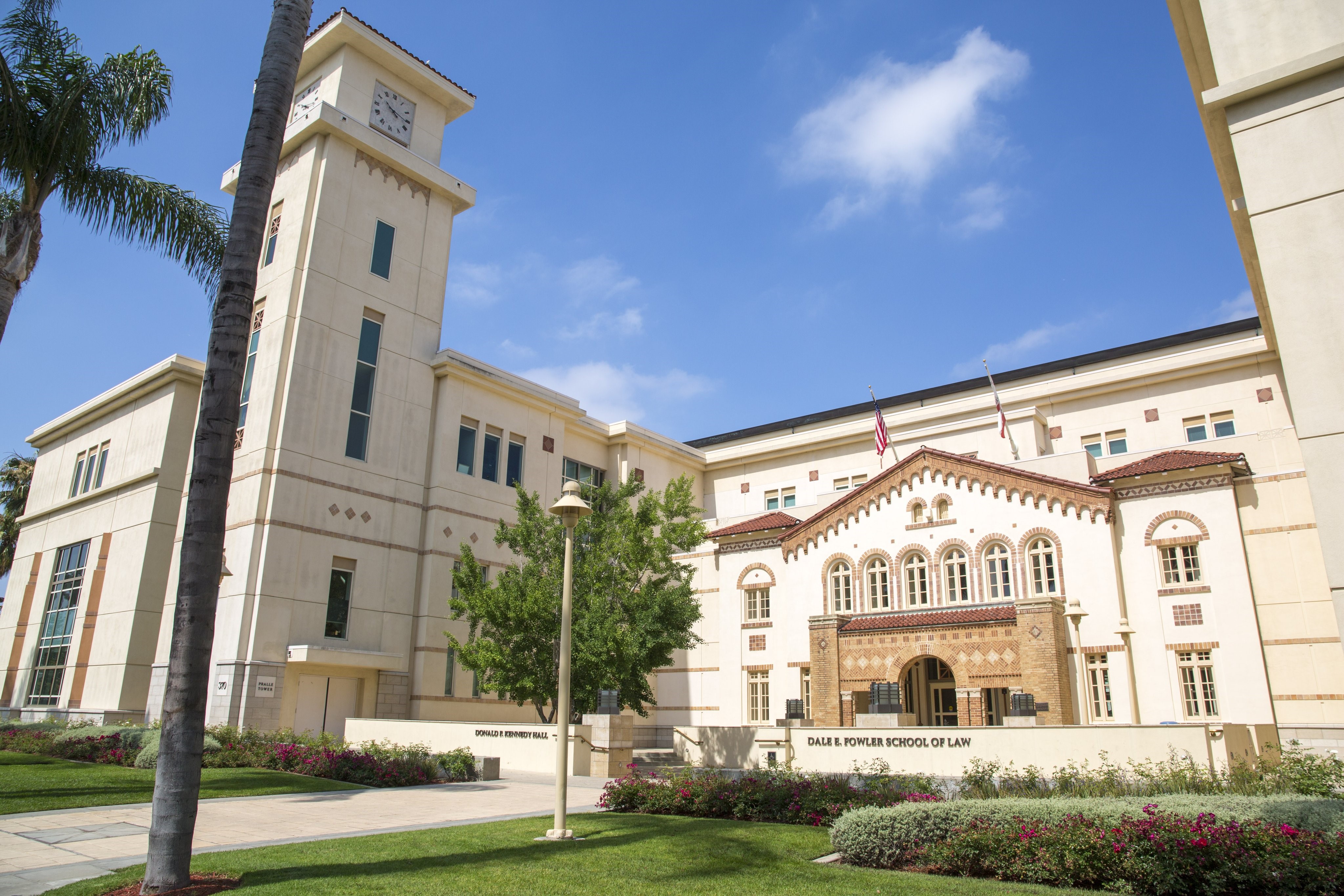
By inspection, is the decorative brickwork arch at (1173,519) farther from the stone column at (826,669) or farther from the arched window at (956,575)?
the stone column at (826,669)

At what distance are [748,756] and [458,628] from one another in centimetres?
1445

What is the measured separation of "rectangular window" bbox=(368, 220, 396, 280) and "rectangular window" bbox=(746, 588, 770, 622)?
20940 millimetres

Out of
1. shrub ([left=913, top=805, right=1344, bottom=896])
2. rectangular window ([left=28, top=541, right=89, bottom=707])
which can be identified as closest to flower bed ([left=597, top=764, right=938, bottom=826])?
shrub ([left=913, top=805, right=1344, bottom=896])

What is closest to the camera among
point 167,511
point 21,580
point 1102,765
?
point 1102,765

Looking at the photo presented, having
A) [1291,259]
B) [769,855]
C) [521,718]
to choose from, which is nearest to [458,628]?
[521,718]

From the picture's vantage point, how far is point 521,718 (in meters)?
36.6

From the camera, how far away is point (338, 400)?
3356 centimetres

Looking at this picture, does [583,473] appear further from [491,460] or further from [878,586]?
[878,586]

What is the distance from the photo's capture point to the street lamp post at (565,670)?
12.4 metres

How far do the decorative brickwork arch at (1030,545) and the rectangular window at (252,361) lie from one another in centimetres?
2925

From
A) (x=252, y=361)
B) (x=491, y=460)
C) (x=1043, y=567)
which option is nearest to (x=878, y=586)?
(x=1043, y=567)

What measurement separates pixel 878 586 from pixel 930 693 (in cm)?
440

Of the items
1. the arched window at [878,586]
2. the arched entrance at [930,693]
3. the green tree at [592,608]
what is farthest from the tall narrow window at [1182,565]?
the green tree at [592,608]

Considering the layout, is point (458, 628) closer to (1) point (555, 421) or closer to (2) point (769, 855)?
(1) point (555, 421)
